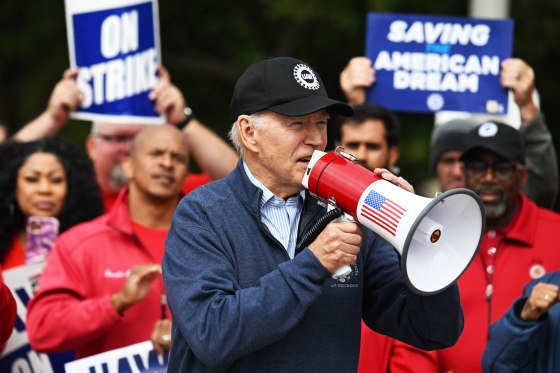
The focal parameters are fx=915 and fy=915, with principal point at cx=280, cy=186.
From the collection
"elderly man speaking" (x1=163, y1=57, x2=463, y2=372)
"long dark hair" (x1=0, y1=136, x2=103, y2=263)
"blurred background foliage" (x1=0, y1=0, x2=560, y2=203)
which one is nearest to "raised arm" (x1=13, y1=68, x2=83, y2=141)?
"long dark hair" (x1=0, y1=136, x2=103, y2=263)

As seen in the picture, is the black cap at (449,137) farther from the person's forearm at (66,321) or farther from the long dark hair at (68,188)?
the person's forearm at (66,321)

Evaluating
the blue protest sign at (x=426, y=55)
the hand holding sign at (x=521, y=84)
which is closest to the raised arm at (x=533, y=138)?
the hand holding sign at (x=521, y=84)

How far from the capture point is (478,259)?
4.34 metres

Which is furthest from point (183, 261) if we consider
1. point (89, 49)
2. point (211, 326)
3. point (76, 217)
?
point (89, 49)

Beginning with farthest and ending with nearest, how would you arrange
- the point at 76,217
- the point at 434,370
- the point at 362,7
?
1. the point at 362,7
2. the point at 76,217
3. the point at 434,370

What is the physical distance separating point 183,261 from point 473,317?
6.43 feet

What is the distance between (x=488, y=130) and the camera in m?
4.68

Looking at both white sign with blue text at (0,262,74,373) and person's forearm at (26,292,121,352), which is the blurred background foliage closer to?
white sign with blue text at (0,262,74,373)

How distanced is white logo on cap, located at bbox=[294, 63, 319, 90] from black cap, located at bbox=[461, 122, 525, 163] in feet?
6.28

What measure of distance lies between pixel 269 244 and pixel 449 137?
2978 millimetres

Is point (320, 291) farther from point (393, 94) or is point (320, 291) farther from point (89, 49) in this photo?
point (89, 49)

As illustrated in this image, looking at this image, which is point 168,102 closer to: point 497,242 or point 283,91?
point 497,242

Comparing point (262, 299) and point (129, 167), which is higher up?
point (262, 299)

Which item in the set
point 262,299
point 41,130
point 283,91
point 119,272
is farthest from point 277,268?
point 41,130
